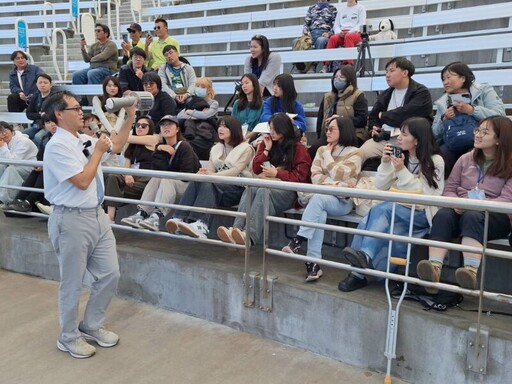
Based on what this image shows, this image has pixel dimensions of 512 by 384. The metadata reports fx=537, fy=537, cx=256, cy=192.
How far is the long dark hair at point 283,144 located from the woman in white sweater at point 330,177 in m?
0.23

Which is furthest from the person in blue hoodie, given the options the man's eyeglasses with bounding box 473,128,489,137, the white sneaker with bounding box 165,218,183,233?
the man's eyeglasses with bounding box 473,128,489,137

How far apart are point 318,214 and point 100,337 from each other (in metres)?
1.73

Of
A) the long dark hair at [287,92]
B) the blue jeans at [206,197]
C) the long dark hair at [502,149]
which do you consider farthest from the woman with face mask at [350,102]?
the long dark hair at [502,149]

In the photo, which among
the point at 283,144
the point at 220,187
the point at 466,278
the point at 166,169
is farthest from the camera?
the point at 166,169

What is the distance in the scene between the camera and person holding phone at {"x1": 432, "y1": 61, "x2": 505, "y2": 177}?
164 inches

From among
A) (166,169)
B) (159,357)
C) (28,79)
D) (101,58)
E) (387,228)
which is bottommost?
(159,357)

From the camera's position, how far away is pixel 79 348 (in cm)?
352

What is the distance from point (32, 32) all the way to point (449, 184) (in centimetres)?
1160

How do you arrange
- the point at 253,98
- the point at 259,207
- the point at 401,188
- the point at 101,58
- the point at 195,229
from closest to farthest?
the point at 401,188 → the point at 259,207 → the point at 195,229 → the point at 253,98 → the point at 101,58

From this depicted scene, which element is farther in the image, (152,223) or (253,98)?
(253,98)

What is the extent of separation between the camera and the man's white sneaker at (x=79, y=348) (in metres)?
3.50

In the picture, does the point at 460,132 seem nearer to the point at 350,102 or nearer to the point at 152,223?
the point at 350,102

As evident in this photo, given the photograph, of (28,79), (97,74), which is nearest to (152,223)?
(28,79)

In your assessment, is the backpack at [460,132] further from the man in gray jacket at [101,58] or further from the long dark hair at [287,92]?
the man in gray jacket at [101,58]
